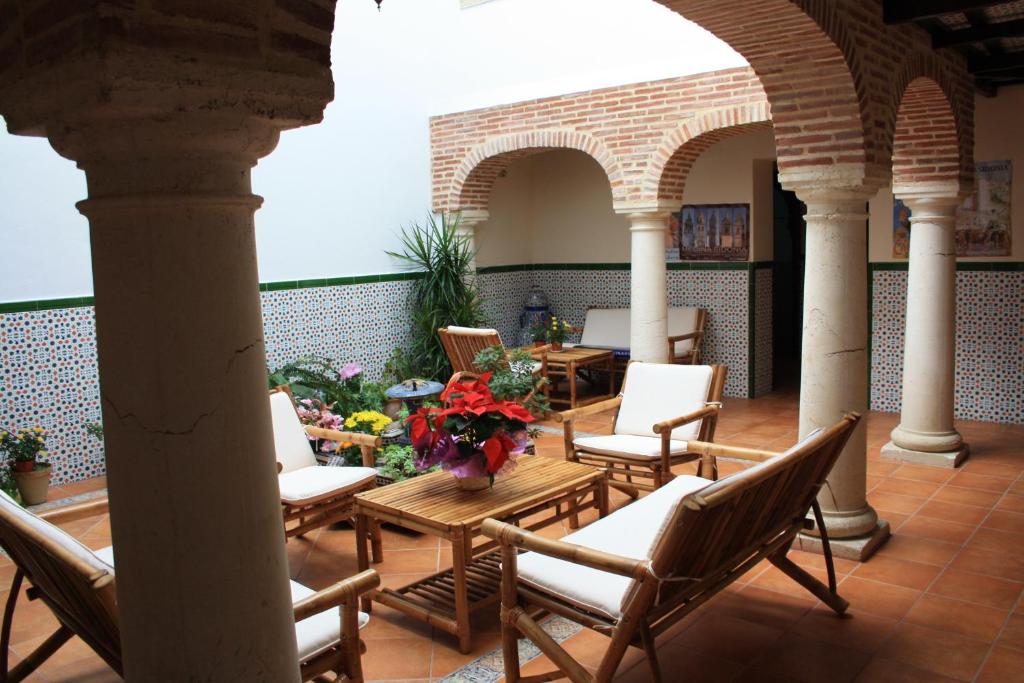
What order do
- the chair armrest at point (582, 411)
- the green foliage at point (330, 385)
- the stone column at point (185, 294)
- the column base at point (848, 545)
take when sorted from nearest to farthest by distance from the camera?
1. the stone column at point (185, 294)
2. the column base at point (848, 545)
3. the chair armrest at point (582, 411)
4. the green foliage at point (330, 385)

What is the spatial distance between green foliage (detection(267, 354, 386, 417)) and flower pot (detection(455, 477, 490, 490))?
2907 millimetres

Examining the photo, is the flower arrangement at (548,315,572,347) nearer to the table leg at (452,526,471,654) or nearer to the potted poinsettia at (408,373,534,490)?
the potted poinsettia at (408,373,534,490)

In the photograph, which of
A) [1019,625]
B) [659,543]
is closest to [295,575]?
[659,543]

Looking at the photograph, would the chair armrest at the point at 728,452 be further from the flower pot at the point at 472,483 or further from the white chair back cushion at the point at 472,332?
the white chair back cushion at the point at 472,332

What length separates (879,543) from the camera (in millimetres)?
4797

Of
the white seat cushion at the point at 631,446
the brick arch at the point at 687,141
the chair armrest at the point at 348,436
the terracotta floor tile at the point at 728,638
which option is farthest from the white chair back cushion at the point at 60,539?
the brick arch at the point at 687,141

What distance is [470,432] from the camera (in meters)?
4.13

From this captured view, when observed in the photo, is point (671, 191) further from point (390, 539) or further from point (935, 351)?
point (390, 539)

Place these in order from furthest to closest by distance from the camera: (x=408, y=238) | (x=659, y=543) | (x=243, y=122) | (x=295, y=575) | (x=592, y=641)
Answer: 1. (x=408, y=238)
2. (x=295, y=575)
3. (x=592, y=641)
4. (x=659, y=543)
5. (x=243, y=122)

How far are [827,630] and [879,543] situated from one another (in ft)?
3.89

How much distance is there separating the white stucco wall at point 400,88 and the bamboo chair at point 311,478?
2.72m

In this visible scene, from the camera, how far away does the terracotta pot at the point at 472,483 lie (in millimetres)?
4244

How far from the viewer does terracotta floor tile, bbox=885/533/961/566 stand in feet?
15.2

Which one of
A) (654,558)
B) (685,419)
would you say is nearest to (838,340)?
(685,419)
